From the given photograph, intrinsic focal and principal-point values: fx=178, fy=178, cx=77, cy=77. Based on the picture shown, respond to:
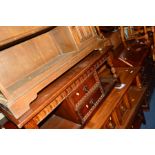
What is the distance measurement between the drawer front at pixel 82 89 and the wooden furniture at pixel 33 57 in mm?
235

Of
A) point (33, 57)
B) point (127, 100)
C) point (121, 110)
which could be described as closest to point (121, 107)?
point (121, 110)

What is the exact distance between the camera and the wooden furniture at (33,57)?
132 centimetres

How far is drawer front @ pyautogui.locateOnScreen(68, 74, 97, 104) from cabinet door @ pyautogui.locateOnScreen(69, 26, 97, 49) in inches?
15.0

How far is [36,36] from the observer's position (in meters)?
1.90

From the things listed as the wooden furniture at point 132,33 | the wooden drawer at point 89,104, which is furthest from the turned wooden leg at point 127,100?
the wooden furniture at point 132,33

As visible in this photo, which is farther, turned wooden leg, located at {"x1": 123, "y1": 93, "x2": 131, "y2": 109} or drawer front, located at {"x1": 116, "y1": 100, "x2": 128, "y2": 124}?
turned wooden leg, located at {"x1": 123, "y1": 93, "x2": 131, "y2": 109}

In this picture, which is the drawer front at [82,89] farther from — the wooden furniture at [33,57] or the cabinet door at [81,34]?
the cabinet door at [81,34]

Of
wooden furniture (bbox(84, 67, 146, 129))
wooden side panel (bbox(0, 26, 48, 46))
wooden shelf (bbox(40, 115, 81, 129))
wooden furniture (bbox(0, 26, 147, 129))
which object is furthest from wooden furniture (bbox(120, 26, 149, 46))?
wooden side panel (bbox(0, 26, 48, 46))

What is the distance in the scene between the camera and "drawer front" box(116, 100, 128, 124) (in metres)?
2.36

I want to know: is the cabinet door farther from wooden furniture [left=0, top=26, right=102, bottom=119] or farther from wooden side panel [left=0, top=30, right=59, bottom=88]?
wooden side panel [left=0, top=30, right=59, bottom=88]

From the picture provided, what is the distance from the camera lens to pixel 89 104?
1.95 m
